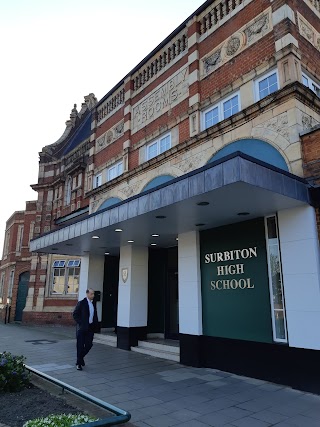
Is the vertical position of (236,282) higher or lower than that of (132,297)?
higher

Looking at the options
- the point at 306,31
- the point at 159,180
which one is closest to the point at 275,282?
the point at 159,180

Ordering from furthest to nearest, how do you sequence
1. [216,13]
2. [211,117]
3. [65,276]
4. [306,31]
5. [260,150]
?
[65,276]
[216,13]
[211,117]
[306,31]
[260,150]

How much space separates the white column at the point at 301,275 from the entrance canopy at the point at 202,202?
37 cm

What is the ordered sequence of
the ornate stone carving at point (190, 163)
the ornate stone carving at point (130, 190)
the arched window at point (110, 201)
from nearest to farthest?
the ornate stone carving at point (190, 163) → the ornate stone carving at point (130, 190) → the arched window at point (110, 201)

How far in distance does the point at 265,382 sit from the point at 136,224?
4.65 metres

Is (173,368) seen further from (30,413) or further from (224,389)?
(30,413)

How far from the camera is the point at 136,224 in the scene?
349 inches

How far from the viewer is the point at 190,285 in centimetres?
921

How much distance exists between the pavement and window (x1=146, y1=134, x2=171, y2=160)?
21.9ft

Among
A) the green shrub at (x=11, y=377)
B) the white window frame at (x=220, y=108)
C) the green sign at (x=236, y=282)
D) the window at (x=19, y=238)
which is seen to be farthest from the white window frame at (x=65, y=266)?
the green shrub at (x=11, y=377)

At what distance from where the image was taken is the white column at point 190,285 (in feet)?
29.1

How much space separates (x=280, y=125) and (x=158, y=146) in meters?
5.06

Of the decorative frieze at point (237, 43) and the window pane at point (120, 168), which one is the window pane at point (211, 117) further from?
the window pane at point (120, 168)

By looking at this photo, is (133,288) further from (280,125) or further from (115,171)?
(280,125)
